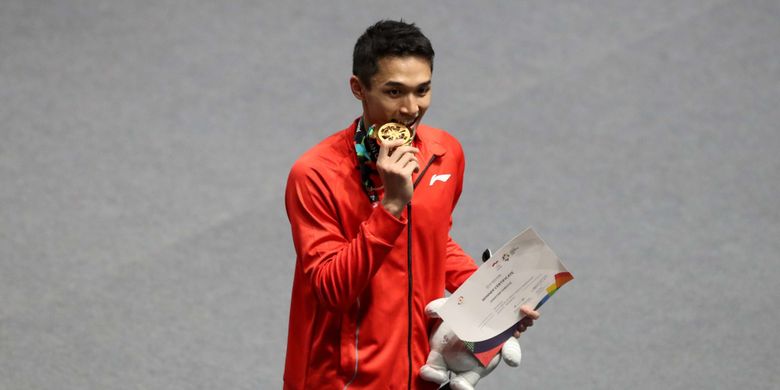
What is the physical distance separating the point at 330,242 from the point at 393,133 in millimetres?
273

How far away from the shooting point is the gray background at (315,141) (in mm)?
4324

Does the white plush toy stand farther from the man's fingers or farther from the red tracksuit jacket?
the man's fingers

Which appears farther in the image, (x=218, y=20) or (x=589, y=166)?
(x=218, y=20)

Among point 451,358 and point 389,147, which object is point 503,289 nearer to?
point 451,358

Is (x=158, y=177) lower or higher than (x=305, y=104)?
lower

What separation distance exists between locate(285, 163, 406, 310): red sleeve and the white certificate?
232 mm

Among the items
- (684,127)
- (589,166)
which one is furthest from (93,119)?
(684,127)

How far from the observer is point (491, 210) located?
16.7 feet

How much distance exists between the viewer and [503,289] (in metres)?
2.58

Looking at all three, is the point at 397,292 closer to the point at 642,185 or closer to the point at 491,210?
the point at 491,210

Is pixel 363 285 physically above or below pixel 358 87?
below

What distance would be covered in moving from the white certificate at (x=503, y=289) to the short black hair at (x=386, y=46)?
0.48 metres

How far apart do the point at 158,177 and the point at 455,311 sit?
2.98 m

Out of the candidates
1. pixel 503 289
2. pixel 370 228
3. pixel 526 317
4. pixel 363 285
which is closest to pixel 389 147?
pixel 370 228
